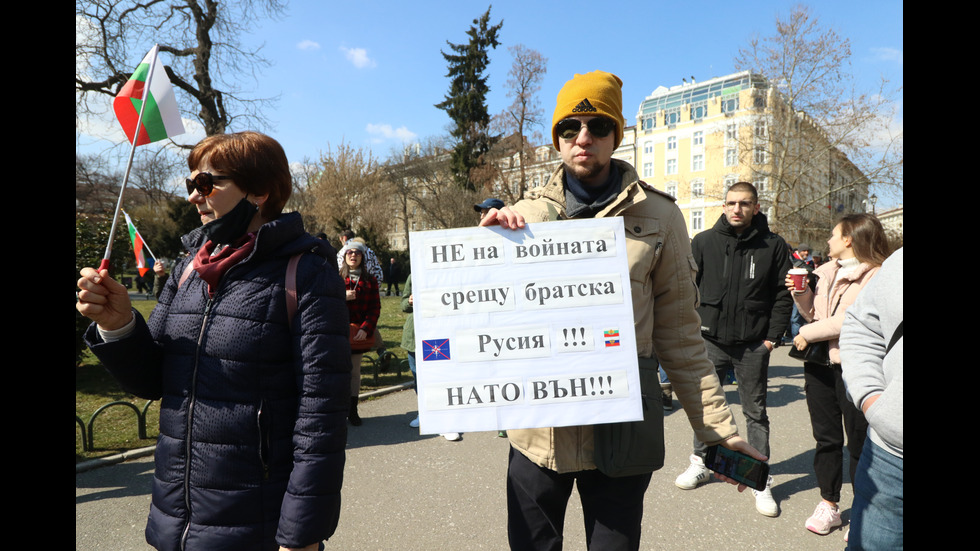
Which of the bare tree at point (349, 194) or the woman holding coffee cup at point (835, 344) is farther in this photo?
the bare tree at point (349, 194)

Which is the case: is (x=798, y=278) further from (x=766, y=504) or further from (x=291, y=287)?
(x=291, y=287)

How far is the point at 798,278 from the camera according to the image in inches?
160

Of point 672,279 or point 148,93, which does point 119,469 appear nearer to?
point 148,93

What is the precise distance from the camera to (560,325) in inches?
73.7

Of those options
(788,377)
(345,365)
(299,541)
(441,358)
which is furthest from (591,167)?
(788,377)

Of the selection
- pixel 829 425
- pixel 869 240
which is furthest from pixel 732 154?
pixel 829 425

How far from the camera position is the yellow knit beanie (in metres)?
1.98

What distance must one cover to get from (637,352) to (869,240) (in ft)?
8.86

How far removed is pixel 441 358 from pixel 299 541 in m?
0.69

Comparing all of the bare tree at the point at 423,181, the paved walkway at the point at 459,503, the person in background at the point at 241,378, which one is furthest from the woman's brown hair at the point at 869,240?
the bare tree at the point at 423,181

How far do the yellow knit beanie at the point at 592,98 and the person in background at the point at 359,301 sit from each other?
173 inches

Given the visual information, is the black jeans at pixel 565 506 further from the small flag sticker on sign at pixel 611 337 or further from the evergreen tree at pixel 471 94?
the evergreen tree at pixel 471 94

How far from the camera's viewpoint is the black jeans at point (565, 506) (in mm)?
1945

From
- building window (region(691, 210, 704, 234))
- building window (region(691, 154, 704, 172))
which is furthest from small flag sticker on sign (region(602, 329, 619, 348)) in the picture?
building window (region(691, 154, 704, 172))
